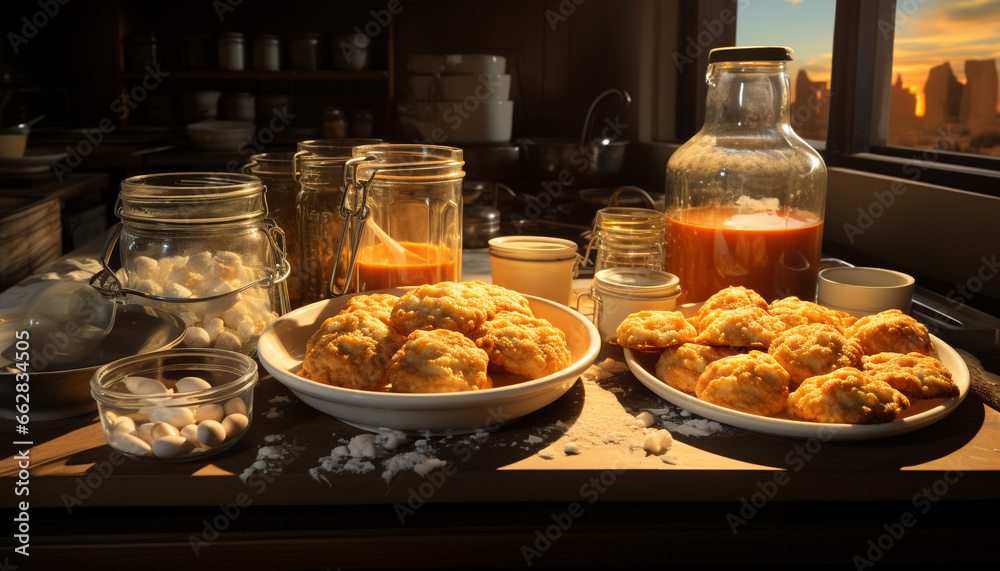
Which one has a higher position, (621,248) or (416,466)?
(621,248)

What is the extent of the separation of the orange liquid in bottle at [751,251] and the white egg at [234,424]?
0.73 metres

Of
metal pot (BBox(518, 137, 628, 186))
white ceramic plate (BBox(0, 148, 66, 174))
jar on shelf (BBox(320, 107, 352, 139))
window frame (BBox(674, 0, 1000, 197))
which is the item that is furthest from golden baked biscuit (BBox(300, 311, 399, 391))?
jar on shelf (BBox(320, 107, 352, 139))

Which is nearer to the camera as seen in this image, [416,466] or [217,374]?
[416,466]

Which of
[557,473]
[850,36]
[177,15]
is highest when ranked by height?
[177,15]

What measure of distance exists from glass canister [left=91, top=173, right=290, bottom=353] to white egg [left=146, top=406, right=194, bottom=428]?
0.21m

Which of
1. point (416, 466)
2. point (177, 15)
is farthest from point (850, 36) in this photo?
point (177, 15)

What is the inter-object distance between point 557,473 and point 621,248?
637 millimetres

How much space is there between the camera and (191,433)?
73 centimetres

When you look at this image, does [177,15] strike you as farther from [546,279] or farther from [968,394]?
[968,394]

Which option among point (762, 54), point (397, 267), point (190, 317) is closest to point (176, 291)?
point (190, 317)

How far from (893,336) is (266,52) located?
3.12m

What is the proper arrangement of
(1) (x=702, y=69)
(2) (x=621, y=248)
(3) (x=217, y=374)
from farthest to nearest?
(1) (x=702, y=69) < (2) (x=621, y=248) < (3) (x=217, y=374)

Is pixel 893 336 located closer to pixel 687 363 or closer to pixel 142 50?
pixel 687 363

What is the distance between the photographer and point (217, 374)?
0.84 meters
